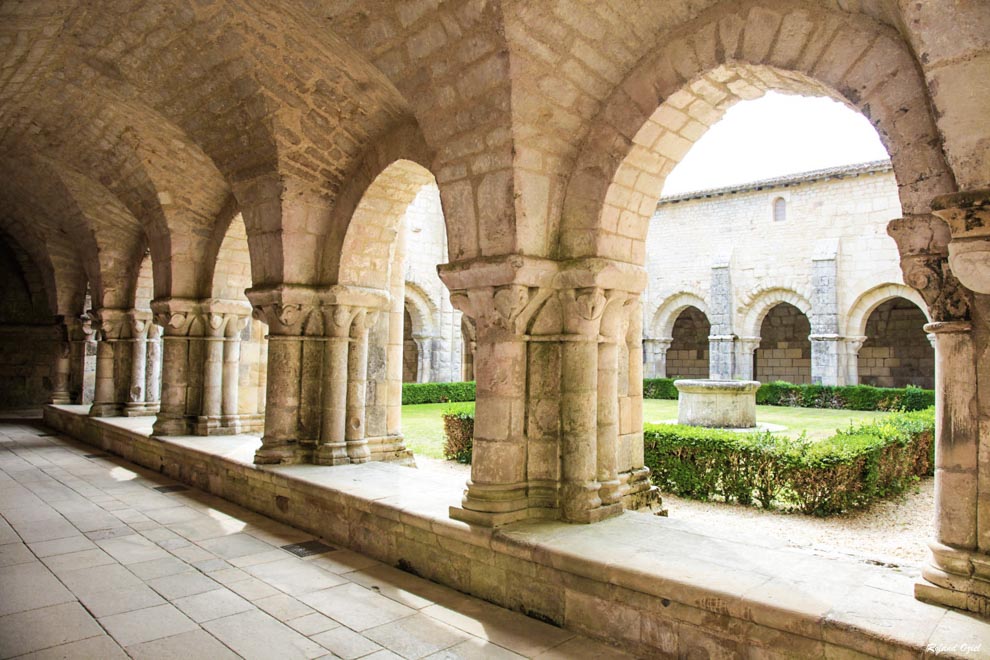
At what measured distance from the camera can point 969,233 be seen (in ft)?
7.57

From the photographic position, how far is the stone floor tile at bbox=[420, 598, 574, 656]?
3.02 metres

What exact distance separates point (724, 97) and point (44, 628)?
14.5 ft

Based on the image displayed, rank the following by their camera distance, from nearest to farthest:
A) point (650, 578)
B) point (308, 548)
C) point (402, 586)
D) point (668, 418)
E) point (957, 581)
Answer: point (957, 581)
point (650, 578)
point (402, 586)
point (308, 548)
point (668, 418)

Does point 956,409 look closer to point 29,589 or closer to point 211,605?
point 211,605

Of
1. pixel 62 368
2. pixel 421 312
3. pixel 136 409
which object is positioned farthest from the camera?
pixel 421 312

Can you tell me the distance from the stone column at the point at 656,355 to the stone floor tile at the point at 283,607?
677 inches

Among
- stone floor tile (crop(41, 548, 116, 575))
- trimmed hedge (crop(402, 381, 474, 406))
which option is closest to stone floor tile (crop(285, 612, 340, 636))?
stone floor tile (crop(41, 548, 116, 575))

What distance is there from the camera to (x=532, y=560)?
3.33 metres

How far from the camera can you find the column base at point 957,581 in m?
2.41

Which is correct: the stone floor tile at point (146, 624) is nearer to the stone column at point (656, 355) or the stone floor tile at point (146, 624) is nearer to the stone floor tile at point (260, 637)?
the stone floor tile at point (260, 637)

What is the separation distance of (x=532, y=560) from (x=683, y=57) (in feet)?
8.94

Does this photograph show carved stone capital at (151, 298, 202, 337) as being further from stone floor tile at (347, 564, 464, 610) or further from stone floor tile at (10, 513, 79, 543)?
stone floor tile at (347, 564, 464, 610)

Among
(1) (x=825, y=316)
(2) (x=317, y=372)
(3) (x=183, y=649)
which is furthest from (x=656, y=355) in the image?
(3) (x=183, y=649)

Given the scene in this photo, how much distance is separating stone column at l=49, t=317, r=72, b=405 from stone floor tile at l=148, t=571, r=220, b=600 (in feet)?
31.9
